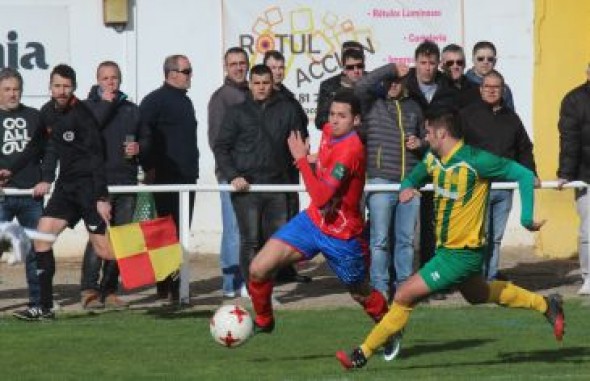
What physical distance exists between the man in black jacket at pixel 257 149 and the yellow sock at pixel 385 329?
3898mm

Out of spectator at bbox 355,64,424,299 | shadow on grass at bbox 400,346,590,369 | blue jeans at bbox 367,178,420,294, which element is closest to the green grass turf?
shadow on grass at bbox 400,346,590,369

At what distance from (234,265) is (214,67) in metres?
4.30

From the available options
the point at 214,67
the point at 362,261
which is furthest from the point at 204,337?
the point at 214,67

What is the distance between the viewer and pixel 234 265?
1647 cm

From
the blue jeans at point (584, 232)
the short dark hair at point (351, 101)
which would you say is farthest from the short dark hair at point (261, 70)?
the short dark hair at point (351, 101)

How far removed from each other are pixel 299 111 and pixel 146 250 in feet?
6.59

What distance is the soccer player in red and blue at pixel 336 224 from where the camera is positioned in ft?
41.2

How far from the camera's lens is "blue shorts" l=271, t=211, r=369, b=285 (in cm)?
1266

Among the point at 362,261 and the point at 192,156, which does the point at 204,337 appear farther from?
the point at 192,156

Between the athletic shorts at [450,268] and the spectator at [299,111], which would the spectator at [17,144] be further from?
→ the athletic shorts at [450,268]

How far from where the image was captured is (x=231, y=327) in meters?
12.3

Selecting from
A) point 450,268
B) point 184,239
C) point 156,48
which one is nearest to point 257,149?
point 184,239

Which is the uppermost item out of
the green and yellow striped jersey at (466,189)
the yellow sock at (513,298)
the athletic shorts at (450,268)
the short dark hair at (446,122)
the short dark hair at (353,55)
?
the short dark hair at (353,55)

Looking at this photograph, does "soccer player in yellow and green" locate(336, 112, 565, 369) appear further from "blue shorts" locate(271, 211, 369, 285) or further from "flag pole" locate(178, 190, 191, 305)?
"flag pole" locate(178, 190, 191, 305)
